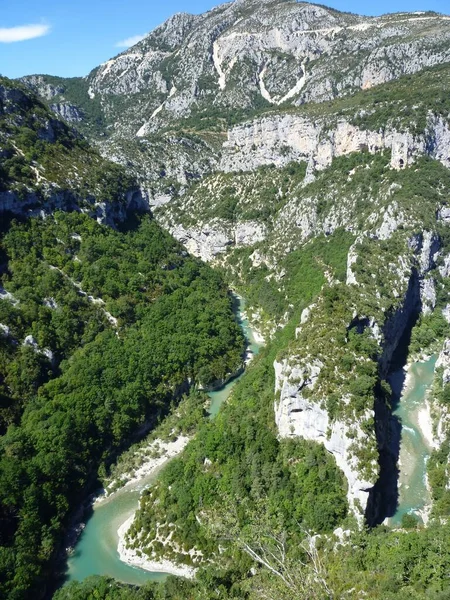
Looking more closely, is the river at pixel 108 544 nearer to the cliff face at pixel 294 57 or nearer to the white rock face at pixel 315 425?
the white rock face at pixel 315 425

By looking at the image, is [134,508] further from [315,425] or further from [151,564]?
[315,425]

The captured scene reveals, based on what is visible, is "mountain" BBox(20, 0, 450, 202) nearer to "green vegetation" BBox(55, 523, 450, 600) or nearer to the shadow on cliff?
the shadow on cliff

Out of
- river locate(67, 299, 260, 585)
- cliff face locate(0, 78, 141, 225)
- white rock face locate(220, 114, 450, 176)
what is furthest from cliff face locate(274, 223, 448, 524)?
cliff face locate(0, 78, 141, 225)

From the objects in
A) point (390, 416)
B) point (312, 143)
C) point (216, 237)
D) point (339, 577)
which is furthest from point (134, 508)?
point (312, 143)

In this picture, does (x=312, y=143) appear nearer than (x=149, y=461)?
No

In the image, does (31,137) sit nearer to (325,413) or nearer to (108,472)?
(108,472)
